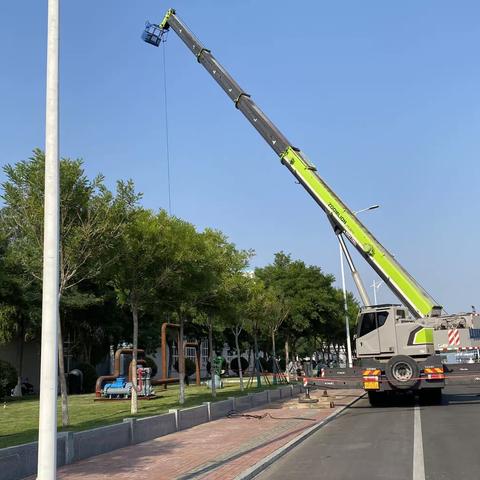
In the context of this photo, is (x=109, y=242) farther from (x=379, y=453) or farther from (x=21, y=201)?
Answer: (x=379, y=453)

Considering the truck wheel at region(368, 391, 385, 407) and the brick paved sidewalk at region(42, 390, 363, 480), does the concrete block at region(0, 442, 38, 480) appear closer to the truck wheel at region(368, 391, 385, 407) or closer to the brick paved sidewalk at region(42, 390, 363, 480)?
the brick paved sidewalk at region(42, 390, 363, 480)

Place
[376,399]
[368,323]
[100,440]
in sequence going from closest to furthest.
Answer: [100,440], [368,323], [376,399]

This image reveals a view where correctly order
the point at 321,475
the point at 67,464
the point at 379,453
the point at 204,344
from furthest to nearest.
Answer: the point at 204,344 → the point at 379,453 → the point at 67,464 → the point at 321,475

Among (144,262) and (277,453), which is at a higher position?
(144,262)

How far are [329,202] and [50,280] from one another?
15.6 m

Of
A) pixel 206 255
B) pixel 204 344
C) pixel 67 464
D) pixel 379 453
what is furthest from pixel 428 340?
pixel 204 344

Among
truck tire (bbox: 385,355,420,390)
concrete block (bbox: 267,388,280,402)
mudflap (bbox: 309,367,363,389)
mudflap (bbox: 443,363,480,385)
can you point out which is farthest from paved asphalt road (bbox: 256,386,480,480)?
concrete block (bbox: 267,388,280,402)

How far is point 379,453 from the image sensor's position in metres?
10.5

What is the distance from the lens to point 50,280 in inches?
238

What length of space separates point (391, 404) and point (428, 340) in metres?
3.42

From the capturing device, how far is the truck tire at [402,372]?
1827 cm

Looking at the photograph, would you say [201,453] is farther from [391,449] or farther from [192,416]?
[192,416]

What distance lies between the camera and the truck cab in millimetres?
18984

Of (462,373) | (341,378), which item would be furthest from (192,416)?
(462,373)
